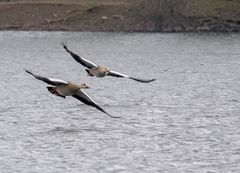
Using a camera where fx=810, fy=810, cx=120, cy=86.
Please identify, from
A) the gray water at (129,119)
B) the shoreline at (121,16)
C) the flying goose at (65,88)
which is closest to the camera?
the gray water at (129,119)

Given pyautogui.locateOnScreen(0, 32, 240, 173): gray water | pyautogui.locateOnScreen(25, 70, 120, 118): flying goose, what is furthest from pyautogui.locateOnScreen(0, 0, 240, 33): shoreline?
pyautogui.locateOnScreen(25, 70, 120, 118): flying goose

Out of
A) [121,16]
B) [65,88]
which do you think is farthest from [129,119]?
[121,16]

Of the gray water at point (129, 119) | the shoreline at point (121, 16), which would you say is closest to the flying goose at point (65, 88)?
the gray water at point (129, 119)

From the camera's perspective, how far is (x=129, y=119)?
31.2 metres

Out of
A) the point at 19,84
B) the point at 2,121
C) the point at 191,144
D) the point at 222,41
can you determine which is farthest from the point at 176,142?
the point at 222,41

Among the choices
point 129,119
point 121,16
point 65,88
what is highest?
point 65,88

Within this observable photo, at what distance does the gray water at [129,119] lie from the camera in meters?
24.0

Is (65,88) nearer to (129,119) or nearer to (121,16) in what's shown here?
(129,119)

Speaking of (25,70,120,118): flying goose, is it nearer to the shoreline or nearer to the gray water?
the gray water

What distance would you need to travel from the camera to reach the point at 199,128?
29.3m

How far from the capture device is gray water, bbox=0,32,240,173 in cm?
2395

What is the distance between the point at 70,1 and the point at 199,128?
2780 inches

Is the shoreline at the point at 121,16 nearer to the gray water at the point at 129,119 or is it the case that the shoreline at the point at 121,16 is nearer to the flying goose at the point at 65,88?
the gray water at the point at 129,119

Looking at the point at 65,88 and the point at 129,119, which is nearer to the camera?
the point at 65,88
